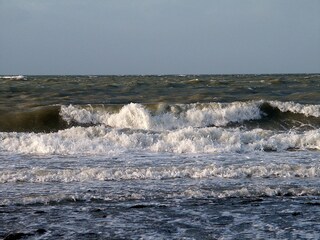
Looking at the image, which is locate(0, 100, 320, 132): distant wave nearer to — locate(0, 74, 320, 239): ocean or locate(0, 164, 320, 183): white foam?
locate(0, 74, 320, 239): ocean

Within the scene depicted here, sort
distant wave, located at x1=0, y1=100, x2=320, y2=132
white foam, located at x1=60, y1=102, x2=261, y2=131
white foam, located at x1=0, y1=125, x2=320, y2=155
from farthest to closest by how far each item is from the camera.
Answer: white foam, located at x1=60, y1=102, x2=261, y2=131 → distant wave, located at x1=0, y1=100, x2=320, y2=132 → white foam, located at x1=0, y1=125, x2=320, y2=155

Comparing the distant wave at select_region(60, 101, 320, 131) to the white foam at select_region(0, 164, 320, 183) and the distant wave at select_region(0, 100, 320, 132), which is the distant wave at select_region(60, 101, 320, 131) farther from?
the white foam at select_region(0, 164, 320, 183)

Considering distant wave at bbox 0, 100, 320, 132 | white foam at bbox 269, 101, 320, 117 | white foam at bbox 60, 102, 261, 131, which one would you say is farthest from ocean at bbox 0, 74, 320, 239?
white foam at bbox 60, 102, 261, 131

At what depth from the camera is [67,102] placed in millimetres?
22797

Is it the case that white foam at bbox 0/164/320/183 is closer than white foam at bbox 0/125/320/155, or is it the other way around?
white foam at bbox 0/164/320/183

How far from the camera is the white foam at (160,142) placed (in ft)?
40.3

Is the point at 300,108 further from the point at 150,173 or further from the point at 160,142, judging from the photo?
the point at 150,173

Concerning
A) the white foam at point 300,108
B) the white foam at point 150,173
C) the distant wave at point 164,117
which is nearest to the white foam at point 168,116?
the distant wave at point 164,117

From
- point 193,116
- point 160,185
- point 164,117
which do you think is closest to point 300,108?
point 193,116

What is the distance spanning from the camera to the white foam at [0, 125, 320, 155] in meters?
12.3

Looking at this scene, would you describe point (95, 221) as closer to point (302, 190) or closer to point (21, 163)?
point (302, 190)

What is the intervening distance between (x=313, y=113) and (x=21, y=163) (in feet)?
41.5

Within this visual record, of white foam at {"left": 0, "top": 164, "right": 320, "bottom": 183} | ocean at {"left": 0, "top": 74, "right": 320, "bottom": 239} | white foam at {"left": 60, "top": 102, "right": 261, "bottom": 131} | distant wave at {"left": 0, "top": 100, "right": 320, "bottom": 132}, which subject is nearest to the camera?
ocean at {"left": 0, "top": 74, "right": 320, "bottom": 239}

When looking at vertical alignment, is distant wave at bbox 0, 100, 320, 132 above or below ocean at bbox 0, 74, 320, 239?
Answer: above
